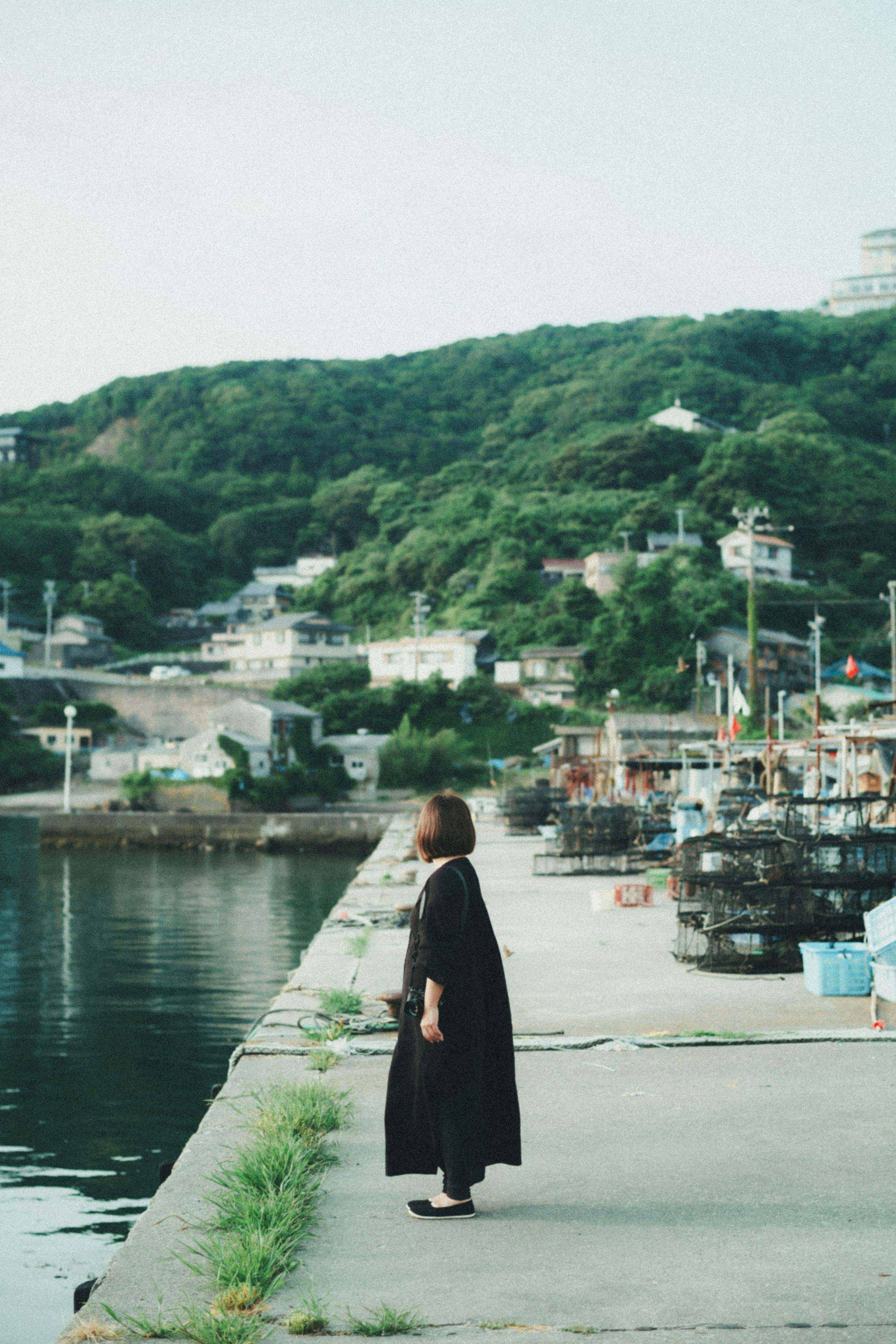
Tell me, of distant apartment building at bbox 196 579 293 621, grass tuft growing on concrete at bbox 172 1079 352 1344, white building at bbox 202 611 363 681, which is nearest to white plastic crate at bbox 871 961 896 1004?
grass tuft growing on concrete at bbox 172 1079 352 1344

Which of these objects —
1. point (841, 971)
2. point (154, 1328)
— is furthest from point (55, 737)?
point (154, 1328)

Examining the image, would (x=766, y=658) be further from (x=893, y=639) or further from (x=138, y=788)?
(x=138, y=788)

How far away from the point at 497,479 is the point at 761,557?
35.8 m

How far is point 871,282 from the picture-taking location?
157750mm

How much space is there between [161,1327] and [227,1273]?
35 cm

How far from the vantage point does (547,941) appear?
12.5 meters

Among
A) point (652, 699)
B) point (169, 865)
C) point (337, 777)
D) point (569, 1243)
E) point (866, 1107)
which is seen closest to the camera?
point (569, 1243)

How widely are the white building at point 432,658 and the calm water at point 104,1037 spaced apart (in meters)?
40.4

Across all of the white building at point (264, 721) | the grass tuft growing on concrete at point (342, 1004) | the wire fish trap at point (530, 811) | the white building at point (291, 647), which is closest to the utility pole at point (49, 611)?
the white building at point (291, 647)

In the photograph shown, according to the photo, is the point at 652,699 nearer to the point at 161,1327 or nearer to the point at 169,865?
the point at 169,865

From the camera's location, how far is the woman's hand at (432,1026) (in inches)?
170

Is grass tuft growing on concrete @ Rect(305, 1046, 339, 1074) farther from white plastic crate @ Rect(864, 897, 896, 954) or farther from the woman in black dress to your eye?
white plastic crate @ Rect(864, 897, 896, 954)

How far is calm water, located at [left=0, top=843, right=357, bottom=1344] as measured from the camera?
24.0 feet

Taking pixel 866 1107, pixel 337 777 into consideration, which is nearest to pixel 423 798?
pixel 337 777
